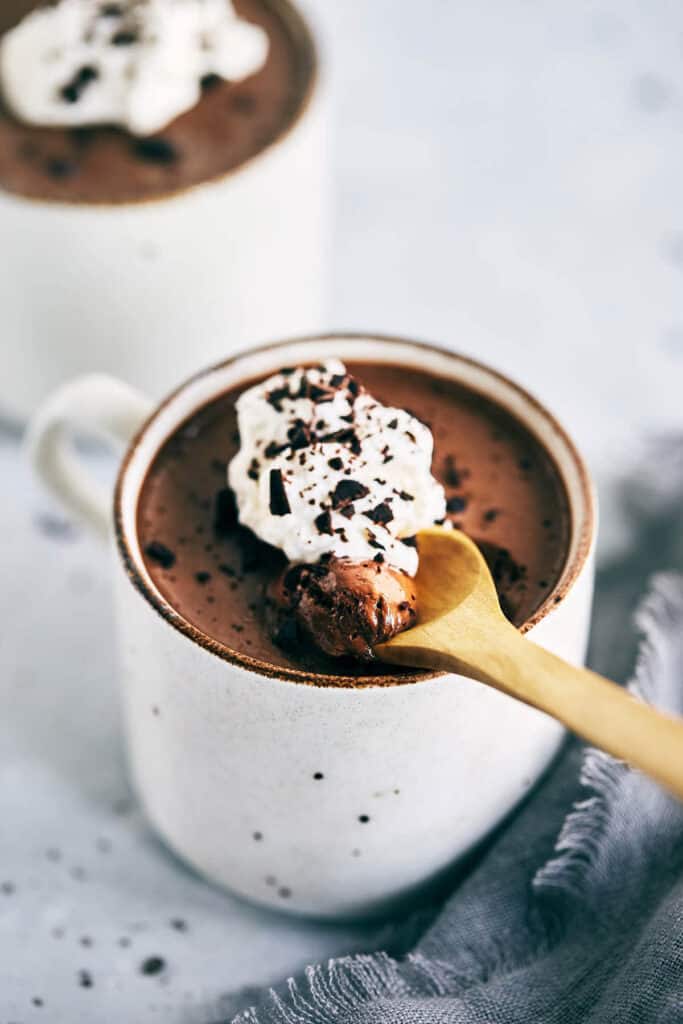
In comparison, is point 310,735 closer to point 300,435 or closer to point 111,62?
point 300,435

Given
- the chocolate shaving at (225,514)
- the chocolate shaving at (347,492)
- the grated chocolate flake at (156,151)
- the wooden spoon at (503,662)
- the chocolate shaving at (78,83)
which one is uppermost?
the chocolate shaving at (78,83)

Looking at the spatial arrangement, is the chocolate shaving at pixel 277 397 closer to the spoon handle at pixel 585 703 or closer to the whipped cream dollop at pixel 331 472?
the whipped cream dollop at pixel 331 472

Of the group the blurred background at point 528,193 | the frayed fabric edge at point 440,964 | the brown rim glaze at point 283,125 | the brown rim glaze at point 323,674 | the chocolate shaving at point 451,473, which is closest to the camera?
the brown rim glaze at point 323,674

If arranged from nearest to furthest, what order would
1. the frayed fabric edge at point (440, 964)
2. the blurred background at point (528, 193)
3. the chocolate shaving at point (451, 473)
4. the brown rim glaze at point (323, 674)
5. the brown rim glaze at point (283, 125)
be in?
the brown rim glaze at point (323, 674), the frayed fabric edge at point (440, 964), the chocolate shaving at point (451, 473), the brown rim glaze at point (283, 125), the blurred background at point (528, 193)

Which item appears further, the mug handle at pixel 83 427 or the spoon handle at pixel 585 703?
the mug handle at pixel 83 427

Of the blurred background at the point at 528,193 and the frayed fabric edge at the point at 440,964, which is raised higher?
the blurred background at the point at 528,193

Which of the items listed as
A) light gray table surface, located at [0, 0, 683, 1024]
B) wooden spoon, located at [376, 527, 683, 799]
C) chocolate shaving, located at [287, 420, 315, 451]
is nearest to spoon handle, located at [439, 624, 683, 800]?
wooden spoon, located at [376, 527, 683, 799]

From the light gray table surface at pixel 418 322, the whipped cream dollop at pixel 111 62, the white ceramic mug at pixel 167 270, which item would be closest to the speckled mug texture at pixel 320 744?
the light gray table surface at pixel 418 322
